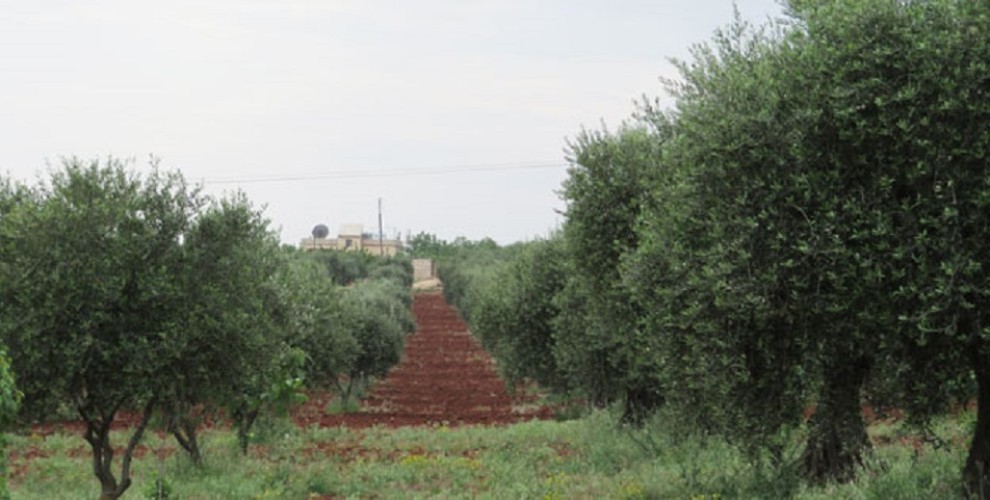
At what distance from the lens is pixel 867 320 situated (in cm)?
1052

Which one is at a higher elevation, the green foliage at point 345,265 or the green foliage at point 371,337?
the green foliage at point 345,265

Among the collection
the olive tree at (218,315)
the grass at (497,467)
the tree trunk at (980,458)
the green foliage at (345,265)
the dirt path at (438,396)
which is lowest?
the dirt path at (438,396)

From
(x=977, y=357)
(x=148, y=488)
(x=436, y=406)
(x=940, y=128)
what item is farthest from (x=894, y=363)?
(x=436, y=406)

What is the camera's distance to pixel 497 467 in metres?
21.0

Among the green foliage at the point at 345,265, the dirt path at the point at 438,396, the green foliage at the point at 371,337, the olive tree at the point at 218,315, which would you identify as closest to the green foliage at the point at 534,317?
the dirt path at the point at 438,396

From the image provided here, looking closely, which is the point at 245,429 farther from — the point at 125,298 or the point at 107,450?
the point at 125,298

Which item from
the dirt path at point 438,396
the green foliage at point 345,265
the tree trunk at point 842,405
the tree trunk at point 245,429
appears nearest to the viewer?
the tree trunk at point 842,405

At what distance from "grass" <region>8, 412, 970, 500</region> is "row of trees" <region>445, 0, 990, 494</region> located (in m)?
1.52

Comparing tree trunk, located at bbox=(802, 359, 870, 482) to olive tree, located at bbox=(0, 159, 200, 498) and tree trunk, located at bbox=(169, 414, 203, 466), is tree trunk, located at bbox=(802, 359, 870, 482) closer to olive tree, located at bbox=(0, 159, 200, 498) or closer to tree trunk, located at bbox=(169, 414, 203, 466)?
olive tree, located at bbox=(0, 159, 200, 498)

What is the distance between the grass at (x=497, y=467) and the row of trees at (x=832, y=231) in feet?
4.99

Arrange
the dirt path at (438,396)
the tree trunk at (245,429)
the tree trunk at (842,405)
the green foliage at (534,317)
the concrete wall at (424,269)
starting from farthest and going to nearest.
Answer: the concrete wall at (424,269) < the dirt path at (438,396) < the green foliage at (534,317) < the tree trunk at (245,429) < the tree trunk at (842,405)

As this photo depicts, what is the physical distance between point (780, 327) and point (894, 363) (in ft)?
4.17

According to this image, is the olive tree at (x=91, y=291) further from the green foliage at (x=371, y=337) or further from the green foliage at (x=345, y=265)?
the green foliage at (x=345, y=265)

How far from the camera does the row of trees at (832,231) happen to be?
10078mm
